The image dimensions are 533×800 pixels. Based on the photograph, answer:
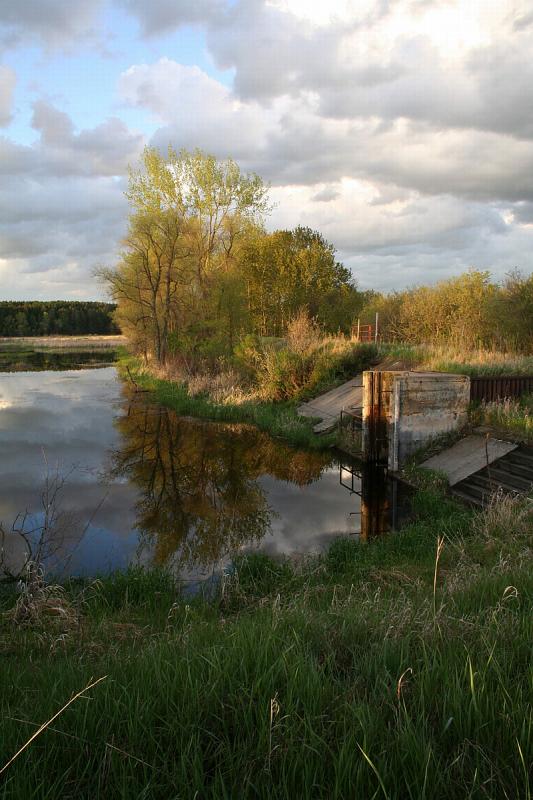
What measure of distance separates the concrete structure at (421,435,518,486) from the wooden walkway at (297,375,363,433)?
557 centimetres

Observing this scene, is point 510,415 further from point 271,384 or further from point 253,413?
point 271,384

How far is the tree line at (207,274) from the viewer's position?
3209 cm

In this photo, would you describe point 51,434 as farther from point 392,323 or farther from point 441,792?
point 392,323

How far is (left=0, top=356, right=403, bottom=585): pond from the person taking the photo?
9859mm

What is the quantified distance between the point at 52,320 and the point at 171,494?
13662 cm

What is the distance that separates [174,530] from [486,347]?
20.2 meters

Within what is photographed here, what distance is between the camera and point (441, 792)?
2.15 m

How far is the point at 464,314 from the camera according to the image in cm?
2997

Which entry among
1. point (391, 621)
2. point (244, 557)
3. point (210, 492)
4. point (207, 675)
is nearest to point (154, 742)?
point (207, 675)

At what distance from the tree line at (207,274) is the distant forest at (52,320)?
91.6 metres

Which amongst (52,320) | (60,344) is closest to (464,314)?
(60,344)

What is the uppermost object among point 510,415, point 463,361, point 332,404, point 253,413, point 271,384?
point 463,361

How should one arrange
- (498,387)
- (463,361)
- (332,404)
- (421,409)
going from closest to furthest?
(421,409) → (498,387) → (463,361) → (332,404)

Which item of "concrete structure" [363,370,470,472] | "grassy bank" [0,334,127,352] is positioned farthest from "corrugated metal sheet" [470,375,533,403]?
"grassy bank" [0,334,127,352]
